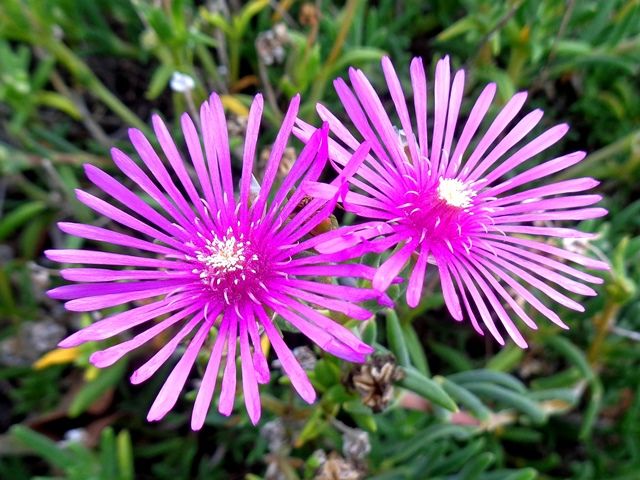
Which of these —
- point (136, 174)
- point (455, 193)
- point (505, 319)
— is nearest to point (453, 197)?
point (455, 193)

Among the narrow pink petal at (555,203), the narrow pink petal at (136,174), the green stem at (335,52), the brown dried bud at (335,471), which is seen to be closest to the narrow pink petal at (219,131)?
the narrow pink petal at (136,174)

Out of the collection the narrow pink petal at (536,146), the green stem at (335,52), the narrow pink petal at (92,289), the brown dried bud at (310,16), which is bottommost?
the narrow pink petal at (92,289)

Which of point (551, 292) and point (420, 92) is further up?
point (420, 92)

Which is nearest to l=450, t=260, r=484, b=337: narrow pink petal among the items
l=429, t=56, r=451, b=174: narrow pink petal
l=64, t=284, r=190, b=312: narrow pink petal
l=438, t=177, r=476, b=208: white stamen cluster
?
l=438, t=177, r=476, b=208: white stamen cluster

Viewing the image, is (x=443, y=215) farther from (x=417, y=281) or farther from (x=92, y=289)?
(x=92, y=289)

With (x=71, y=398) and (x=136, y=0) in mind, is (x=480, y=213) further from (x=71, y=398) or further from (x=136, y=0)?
(x=71, y=398)

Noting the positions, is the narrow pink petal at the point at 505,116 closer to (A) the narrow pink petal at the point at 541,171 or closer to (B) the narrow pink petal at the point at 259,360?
(A) the narrow pink petal at the point at 541,171
